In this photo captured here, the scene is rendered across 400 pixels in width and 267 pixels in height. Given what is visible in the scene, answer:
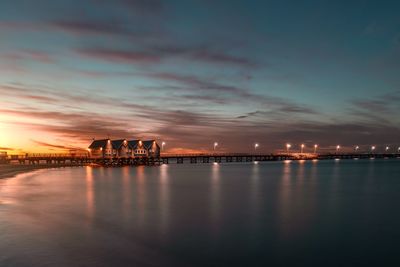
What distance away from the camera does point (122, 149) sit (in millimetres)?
99812

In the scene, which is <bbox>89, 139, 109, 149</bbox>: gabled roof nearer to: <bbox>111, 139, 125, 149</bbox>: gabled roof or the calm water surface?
<bbox>111, 139, 125, 149</bbox>: gabled roof

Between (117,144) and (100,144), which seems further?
(100,144)

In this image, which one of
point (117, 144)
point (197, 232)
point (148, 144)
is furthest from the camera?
point (148, 144)

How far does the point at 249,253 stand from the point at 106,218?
1037 centimetres

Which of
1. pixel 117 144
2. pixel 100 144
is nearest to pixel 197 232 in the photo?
pixel 117 144

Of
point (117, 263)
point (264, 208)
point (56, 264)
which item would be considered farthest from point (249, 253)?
point (264, 208)

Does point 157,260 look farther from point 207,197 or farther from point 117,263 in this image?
point 207,197

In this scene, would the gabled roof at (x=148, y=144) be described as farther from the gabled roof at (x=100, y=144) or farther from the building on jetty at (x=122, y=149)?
the gabled roof at (x=100, y=144)

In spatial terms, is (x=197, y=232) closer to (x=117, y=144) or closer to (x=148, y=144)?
(x=117, y=144)

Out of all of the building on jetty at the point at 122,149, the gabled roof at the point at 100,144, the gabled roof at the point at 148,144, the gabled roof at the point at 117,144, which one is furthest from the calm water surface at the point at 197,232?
the gabled roof at the point at 148,144

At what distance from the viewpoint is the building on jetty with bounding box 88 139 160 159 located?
327 ft

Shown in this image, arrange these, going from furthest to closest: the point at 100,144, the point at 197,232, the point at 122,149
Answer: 1. the point at 100,144
2. the point at 122,149
3. the point at 197,232

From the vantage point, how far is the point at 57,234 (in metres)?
16.1

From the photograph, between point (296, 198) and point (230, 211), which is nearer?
point (230, 211)
